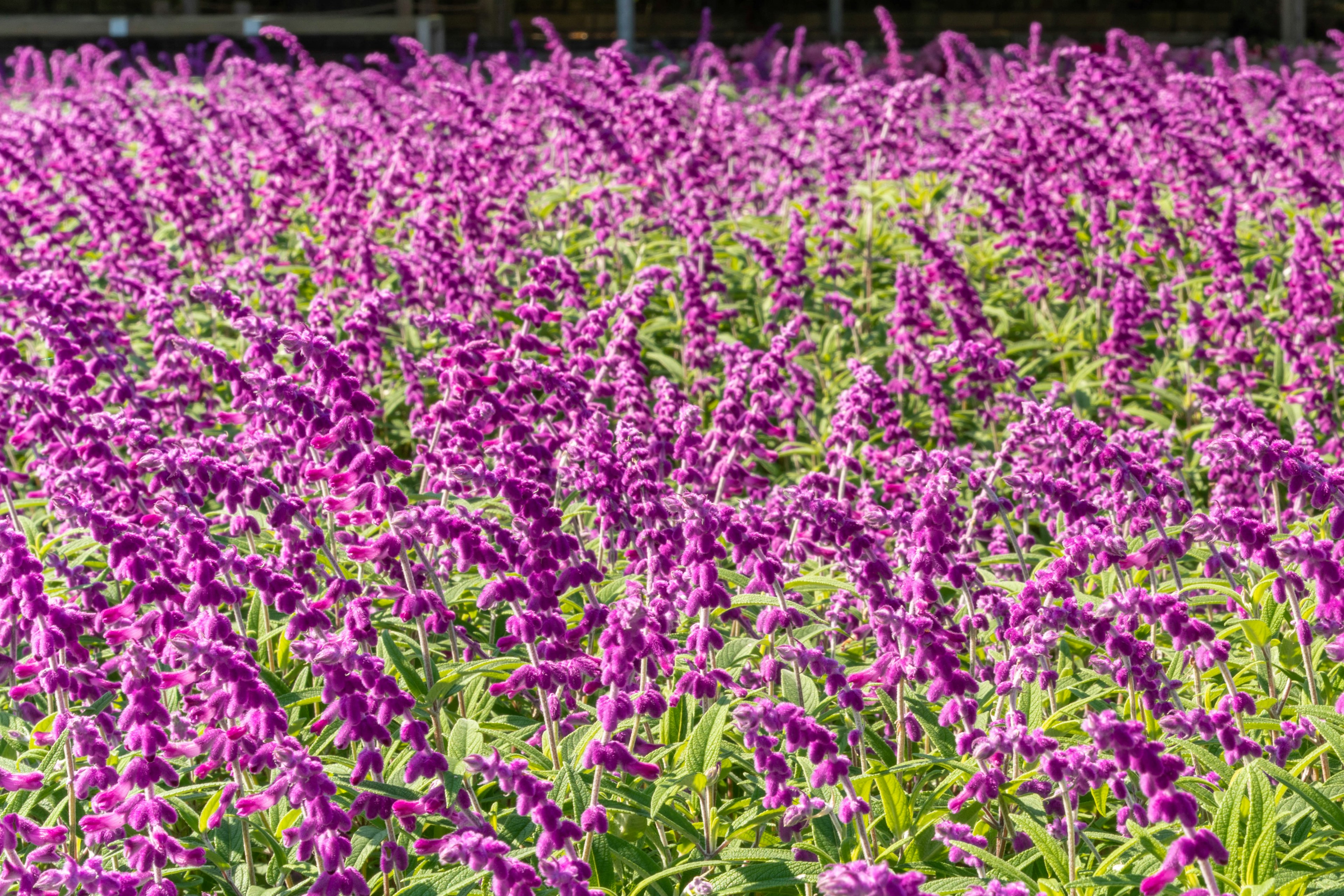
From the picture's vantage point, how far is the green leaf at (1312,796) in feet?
11.3

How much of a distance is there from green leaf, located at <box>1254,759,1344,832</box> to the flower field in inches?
0.4

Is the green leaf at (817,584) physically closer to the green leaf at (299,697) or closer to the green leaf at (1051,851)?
the green leaf at (1051,851)

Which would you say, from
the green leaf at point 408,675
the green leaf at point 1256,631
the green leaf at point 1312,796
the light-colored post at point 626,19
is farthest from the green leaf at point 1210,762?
the light-colored post at point 626,19

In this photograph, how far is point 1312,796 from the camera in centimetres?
346

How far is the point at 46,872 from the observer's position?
9.06 ft

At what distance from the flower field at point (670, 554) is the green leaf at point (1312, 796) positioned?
1cm

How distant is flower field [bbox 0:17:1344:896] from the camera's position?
3.24 m

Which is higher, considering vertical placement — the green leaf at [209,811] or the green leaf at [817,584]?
the green leaf at [817,584]

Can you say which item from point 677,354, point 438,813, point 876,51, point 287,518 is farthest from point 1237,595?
point 876,51

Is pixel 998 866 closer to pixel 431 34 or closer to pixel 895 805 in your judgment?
pixel 895 805

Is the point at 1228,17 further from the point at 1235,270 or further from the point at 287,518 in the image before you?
the point at 287,518

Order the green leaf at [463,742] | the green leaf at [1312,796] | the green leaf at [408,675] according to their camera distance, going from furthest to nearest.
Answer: the green leaf at [408,675], the green leaf at [463,742], the green leaf at [1312,796]

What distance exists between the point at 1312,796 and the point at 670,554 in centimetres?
184

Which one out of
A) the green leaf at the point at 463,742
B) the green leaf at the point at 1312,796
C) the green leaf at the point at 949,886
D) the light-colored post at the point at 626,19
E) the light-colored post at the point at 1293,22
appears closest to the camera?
the green leaf at the point at 949,886
